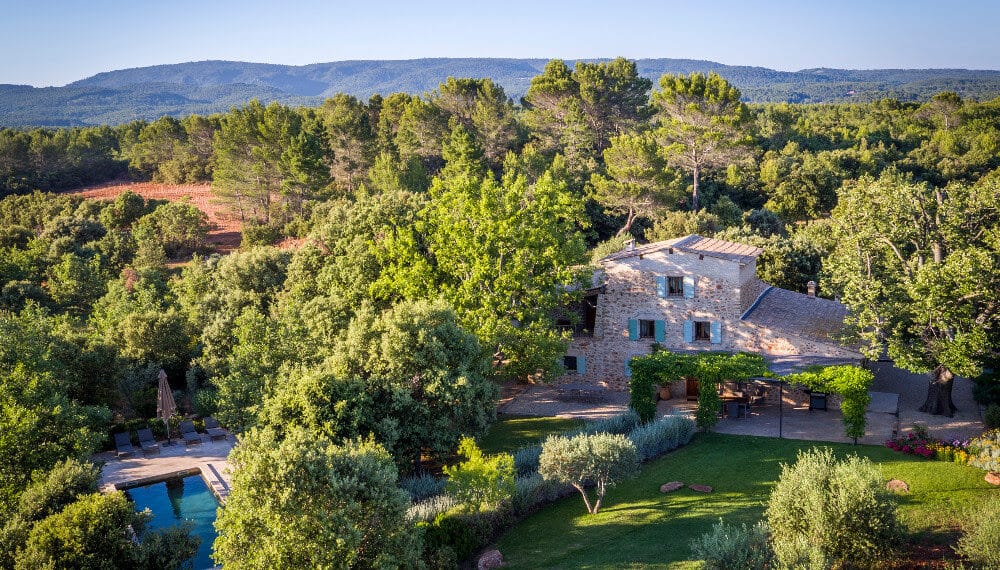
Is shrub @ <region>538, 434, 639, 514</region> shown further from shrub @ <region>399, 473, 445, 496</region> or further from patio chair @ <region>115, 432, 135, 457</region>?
patio chair @ <region>115, 432, 135, 457</region>

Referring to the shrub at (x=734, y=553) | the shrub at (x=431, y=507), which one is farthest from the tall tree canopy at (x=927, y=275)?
the shrub at (x=431, y=507)

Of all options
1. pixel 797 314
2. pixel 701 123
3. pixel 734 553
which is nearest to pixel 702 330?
pixel 797 314

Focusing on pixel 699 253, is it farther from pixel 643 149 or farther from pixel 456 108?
pixel 456 108

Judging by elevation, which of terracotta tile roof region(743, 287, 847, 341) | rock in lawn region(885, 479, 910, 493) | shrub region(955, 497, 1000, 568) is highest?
terracotta tile roof region(743, 287, 847, 341)

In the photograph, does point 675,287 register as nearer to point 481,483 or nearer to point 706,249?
point 706,249

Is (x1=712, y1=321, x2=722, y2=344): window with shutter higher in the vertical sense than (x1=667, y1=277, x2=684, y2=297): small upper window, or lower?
lower

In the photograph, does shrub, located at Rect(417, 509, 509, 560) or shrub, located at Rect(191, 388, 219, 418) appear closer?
shrub, located at Rect(417, 509, 509, 560)

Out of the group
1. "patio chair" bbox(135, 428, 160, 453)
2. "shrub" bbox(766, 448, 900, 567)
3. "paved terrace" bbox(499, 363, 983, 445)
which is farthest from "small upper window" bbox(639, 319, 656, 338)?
"patio chair" bbox(135, 428, 160, 453)
